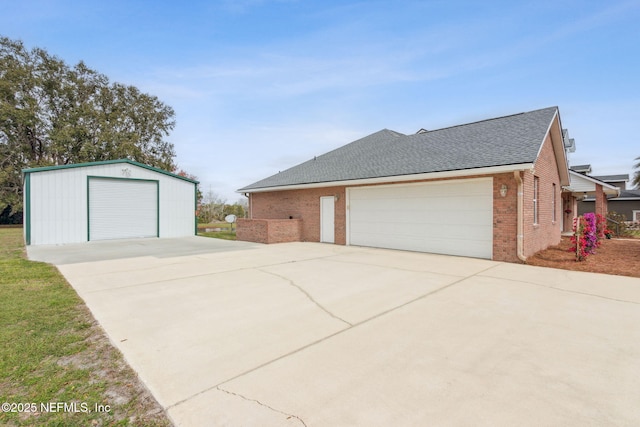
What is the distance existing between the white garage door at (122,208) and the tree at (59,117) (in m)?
14.9

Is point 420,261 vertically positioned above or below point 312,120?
below

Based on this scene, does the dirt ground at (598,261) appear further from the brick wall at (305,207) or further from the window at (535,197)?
the brick wall at (305,207)

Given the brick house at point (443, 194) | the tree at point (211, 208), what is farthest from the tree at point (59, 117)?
the brick house at point (443, 194)

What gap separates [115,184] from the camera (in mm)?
15445

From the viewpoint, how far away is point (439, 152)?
11359 mm

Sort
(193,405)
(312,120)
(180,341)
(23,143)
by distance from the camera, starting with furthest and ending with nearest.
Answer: (23,143) → (312,120) → (180,341) → (193,405)

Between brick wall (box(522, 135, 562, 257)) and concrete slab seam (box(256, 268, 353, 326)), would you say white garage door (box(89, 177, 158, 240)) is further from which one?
brick wall (box(522, 135, 562, 257))

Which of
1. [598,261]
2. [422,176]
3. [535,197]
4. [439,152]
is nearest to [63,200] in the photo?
[422,176]

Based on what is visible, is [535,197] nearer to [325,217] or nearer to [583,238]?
[583,238]

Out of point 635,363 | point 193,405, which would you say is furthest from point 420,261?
point 193,405

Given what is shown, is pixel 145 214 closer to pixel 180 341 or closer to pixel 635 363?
pixel 180 341

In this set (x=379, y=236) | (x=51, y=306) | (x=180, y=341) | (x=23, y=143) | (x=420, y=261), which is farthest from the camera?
(x=23, y=143)

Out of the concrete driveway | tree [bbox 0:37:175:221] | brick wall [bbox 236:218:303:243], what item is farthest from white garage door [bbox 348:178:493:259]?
tree [bbox 0:37:175:221]

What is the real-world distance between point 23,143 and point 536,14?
36514 mm
